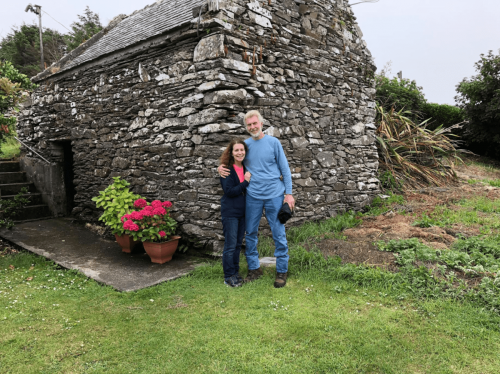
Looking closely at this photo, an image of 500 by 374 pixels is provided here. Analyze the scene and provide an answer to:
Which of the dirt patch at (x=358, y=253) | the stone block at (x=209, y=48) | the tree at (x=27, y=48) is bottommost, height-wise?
the dirt patch at (x=358, y=253)

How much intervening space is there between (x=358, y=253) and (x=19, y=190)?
8214 millimetres

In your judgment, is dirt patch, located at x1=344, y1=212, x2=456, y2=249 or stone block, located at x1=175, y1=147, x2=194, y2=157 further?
stone block, located at x1=175, y1=147, x2=194, y2=157

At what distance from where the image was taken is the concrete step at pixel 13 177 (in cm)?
881

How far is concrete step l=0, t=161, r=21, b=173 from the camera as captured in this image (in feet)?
30.1

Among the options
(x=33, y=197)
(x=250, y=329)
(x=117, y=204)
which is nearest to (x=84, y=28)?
(x=33, y=197)

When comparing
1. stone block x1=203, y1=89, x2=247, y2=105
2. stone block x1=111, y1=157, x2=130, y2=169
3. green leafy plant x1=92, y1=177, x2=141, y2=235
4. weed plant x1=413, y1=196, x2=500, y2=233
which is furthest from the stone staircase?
weed plant x1=413, y1=196, x2=500, y2=233

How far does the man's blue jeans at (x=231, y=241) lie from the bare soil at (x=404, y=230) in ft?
4.29

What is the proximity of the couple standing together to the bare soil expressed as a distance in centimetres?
119

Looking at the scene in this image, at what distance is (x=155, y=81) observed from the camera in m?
5.61

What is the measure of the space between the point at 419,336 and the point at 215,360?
171 centimetres

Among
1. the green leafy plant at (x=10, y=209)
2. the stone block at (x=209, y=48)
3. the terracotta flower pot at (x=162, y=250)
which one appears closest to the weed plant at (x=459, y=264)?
the terracotta flower pot at (x=162, y=250)

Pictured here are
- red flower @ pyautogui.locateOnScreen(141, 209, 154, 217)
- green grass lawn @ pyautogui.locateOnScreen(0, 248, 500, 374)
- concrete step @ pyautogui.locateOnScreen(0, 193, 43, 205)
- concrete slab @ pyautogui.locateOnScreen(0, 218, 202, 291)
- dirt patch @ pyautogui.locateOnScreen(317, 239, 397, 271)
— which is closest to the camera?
green grass lawn @ pyautogui.locateOnScreen(0, 248, 500, 374)

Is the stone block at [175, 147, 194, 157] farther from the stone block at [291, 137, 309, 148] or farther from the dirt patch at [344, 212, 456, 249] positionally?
the dirt patch at [344, 212, 456, 249]

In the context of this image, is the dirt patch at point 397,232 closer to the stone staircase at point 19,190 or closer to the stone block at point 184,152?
the stone block at point 184,152
